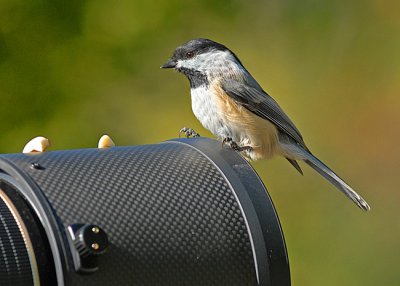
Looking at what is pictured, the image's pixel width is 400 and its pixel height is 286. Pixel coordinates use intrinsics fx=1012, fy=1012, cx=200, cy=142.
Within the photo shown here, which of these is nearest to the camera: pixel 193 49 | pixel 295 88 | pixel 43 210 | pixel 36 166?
pixel 43 210

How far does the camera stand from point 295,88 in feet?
12.8

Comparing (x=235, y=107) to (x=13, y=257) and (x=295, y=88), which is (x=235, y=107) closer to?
(x=295, y=88)

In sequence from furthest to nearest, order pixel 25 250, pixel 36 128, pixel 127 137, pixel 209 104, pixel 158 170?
1. pixel 127 137
2. pixel 36 128
3. pixel 209 104
4. pixel 158 170
5. pixel 25 250

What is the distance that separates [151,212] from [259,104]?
4.29 feet

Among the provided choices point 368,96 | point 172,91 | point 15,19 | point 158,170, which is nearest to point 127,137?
point 172,91

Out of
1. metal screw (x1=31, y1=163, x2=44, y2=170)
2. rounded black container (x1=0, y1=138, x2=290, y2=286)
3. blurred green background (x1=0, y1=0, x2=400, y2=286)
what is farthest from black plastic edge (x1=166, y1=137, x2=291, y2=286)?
blurred green background (x1=0, y1=0, x2=400, y2=286)

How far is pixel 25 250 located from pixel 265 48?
2.28 metres

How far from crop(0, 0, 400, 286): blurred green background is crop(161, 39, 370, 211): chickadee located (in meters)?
0.58


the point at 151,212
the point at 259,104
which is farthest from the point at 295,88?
the point at 151,212

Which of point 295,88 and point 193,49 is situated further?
point 295,88

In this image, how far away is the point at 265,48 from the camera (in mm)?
3939

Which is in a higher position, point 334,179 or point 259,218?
point 334,179

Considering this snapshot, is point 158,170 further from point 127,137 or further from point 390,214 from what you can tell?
point 390,214

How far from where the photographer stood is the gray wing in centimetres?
312
